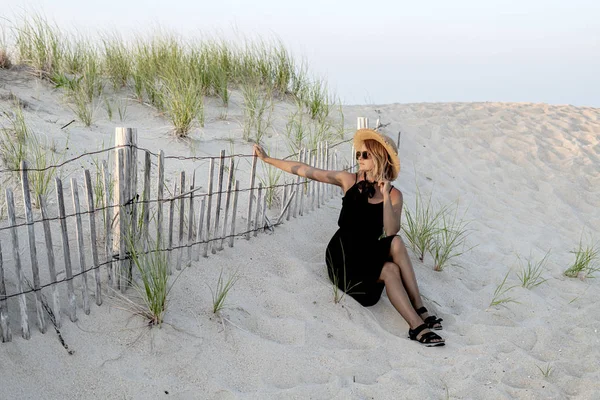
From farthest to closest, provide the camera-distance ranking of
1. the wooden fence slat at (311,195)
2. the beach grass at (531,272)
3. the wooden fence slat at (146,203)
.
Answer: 1. the wooden fence slat at (311,195)
2. the beach grass at (531,272)
3. the wooden fence slat at (146,203)

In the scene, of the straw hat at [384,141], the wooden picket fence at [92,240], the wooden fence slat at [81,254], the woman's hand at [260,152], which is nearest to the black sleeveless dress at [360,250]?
the straw hat at [384,141]

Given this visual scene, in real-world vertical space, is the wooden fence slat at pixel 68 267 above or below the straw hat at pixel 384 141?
below

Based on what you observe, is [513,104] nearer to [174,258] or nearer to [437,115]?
[437,115]

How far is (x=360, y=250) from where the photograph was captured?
12.4 feet

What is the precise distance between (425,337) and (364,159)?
1.16 meters

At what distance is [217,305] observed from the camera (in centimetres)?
336

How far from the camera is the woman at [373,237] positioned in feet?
12.1

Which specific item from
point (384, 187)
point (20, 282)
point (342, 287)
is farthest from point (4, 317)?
point (384, 187)

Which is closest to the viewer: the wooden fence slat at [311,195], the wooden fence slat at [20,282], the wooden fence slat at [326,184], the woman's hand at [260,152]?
the wooden fence slat at [20,282]

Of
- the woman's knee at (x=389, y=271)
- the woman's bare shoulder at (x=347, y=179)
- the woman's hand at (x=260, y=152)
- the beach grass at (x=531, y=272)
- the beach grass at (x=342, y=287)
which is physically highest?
the woman's hand at (x=260, y=152)

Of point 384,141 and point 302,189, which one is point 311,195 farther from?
point 384,141

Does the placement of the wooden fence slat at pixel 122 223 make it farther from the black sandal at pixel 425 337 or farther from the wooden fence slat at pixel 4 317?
the black sandal at pixel 425 337

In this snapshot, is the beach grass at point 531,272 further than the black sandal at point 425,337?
Yes

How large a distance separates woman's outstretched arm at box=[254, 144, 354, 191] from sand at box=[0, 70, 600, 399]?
62 cm
